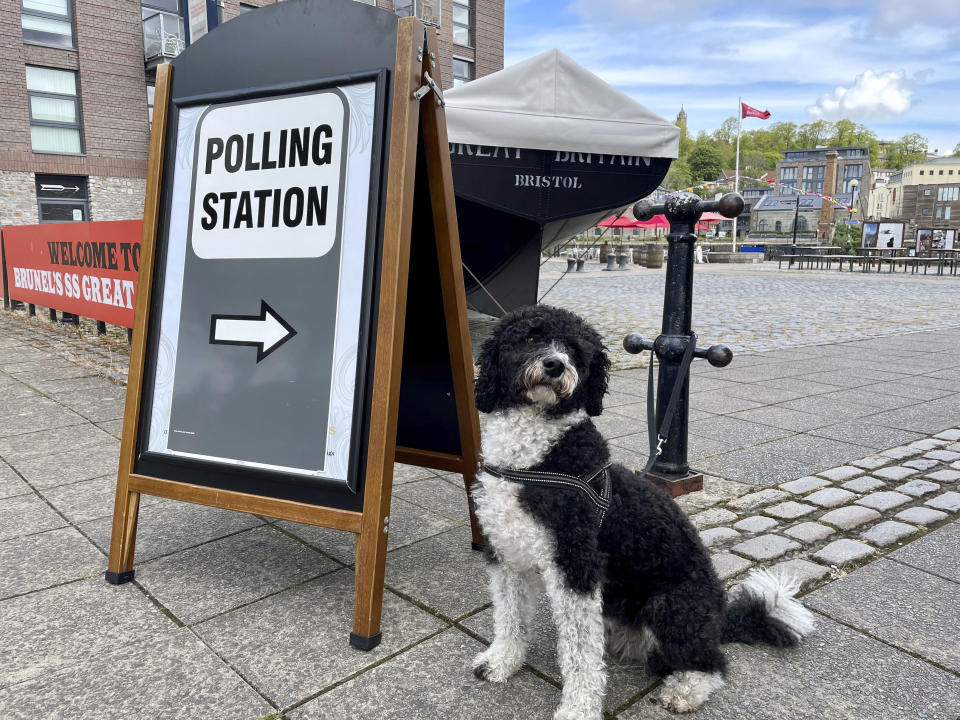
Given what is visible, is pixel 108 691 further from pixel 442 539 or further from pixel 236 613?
pixel 442 539

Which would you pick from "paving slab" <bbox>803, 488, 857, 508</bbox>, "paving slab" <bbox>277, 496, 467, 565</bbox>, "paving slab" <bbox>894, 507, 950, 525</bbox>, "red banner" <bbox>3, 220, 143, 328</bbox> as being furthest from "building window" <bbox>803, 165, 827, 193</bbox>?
"paving slab" <bbox>277, 496, 467, 565</bbox>

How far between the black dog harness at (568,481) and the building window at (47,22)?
94.0 feet

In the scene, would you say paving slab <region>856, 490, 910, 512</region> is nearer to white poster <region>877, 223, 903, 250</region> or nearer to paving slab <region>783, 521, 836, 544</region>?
paving slab <region>783, 521, 836, 544</region>

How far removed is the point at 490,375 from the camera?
2189mm

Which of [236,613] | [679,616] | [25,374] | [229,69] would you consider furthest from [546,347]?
[25,374]

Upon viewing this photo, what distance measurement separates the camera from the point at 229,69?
291 centimetres

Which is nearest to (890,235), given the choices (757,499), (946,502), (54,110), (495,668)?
(54,110)

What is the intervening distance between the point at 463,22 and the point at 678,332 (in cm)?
3364

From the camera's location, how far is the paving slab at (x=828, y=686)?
2.18 m

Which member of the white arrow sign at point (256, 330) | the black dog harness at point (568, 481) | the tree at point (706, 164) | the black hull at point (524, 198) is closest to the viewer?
the black dog harness at point (568, 481)

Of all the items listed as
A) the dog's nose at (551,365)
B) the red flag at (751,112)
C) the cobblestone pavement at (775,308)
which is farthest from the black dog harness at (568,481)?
the red flag at (751,112)

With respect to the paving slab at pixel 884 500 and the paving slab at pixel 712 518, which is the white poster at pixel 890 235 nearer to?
the paving slab at pixel 884 500

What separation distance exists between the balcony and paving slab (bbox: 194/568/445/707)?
88.6 feet

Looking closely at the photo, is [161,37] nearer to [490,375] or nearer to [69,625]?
[69,625]
